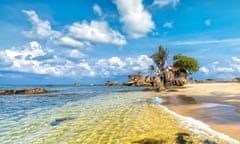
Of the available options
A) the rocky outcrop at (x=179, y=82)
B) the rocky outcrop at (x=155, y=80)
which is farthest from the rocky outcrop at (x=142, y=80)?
the rocky outcrop at (x=179, y=82)

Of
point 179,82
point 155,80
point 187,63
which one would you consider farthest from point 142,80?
point 179,82

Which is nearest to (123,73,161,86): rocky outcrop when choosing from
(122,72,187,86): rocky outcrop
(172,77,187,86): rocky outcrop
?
(122,72,187,86): rocky outcrop

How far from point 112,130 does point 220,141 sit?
5.64m

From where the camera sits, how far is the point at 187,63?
96438 millimetres

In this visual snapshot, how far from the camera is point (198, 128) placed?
11.6 meters

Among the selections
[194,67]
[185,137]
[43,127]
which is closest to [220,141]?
[185,137]

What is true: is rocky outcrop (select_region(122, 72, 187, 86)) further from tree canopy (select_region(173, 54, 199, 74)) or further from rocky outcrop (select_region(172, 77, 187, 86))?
tree canopy (select_region(173, 54, 199, 74))

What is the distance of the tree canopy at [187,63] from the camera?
96500mm

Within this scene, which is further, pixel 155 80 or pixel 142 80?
pixel 142 80

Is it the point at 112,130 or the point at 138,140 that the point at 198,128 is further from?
the point at 112,130

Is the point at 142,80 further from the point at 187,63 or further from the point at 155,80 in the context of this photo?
the point at 187,63

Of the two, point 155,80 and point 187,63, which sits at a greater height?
point 187,63

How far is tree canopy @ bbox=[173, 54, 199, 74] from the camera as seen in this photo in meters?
96.5

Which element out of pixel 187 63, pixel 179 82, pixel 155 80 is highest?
pixel 187 63
